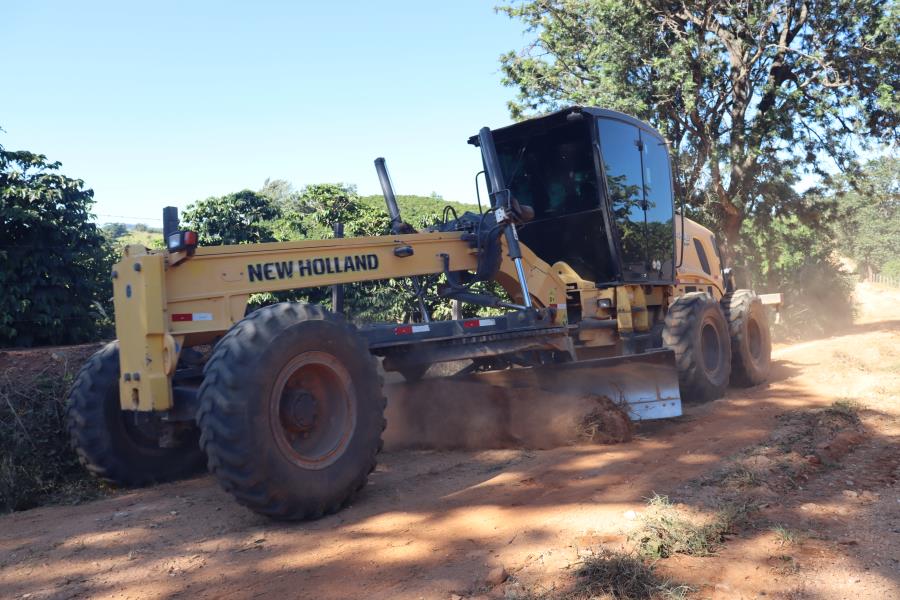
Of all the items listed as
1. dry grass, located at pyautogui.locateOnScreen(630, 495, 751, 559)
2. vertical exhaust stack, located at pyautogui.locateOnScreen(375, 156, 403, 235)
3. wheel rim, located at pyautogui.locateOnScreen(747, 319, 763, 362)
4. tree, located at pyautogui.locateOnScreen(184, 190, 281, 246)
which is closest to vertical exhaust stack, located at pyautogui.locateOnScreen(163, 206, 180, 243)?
vertical exhaust stack, located at pyautogui.locateOnScreen(375, 156, 403, 235)

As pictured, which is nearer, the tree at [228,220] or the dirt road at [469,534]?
the dirt road at [469,534]

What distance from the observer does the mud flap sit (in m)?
6.95

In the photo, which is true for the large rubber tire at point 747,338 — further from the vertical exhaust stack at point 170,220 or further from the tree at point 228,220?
the tree at point 228,220

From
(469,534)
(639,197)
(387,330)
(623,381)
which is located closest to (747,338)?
(639,197)

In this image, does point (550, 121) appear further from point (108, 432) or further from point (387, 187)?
point (108, 432)

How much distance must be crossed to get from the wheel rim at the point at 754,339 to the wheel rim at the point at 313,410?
7282 millimetres

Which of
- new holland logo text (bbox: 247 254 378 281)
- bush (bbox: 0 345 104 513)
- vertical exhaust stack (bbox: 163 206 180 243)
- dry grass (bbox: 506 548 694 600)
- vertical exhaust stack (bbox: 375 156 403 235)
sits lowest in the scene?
dry grass (bbox: 506 548 694 600)

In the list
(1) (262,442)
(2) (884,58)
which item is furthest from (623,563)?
(2) (884,58)

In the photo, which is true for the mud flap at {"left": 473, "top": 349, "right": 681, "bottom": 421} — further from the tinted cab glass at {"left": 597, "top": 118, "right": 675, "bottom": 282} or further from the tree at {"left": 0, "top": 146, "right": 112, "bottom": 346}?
the tree at {"left": 0, "top": 146, "right": 112, "bottom": 346}

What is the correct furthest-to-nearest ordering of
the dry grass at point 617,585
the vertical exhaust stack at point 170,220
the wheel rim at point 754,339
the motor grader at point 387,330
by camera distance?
1. the wheel rim at point 754,339
2. the vertical exhaust stack at point 170,220
3. the motor grader at point 387,330
4. the dry grass at point 617,585

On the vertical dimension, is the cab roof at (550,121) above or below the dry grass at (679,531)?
above

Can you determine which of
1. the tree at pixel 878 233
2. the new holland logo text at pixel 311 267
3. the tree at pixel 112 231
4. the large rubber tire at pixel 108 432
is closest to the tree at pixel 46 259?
the large rubber tire at pixel 108 432

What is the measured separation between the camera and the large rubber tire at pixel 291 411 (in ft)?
13.3

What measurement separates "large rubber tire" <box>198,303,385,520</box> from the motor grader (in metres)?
0.01
